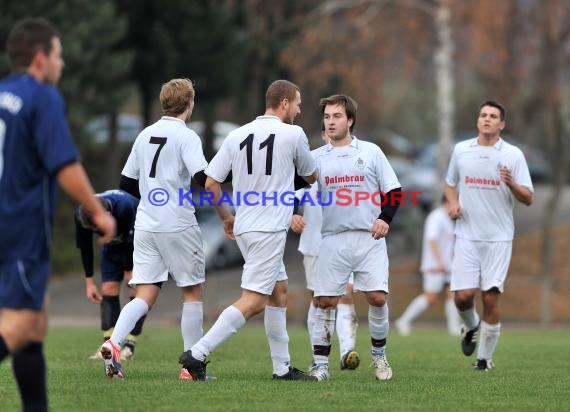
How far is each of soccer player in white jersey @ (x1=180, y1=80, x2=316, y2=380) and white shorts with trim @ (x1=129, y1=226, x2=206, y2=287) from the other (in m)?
0.40

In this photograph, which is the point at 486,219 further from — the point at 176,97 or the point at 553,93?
the point at 553,93

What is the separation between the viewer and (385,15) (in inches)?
1183

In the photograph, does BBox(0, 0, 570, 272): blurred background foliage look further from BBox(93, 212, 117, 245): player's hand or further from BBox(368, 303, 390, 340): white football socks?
BBox(93, 212, 117, 245): player's hand

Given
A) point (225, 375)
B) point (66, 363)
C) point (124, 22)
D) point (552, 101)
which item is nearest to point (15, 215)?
point (225, 375)

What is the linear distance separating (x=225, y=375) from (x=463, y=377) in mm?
2076

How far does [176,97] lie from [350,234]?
1.90 metres

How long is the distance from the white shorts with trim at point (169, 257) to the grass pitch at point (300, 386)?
83 centimetres

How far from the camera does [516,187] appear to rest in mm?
11031

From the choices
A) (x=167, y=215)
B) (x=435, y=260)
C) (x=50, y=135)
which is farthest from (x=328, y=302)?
(x=435, y=260)

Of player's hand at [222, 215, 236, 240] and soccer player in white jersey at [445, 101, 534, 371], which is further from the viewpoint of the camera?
soccer player in white jersey at [445, 101, 534, 371]

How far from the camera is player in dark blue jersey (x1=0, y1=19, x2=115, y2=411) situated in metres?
6.31

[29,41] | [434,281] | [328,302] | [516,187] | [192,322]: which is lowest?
[434,281]

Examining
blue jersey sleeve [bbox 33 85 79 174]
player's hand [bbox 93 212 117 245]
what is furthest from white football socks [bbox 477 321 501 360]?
blue jersey sleeve [bbox 33 85 79 174]

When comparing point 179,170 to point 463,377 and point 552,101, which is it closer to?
point 463,377
